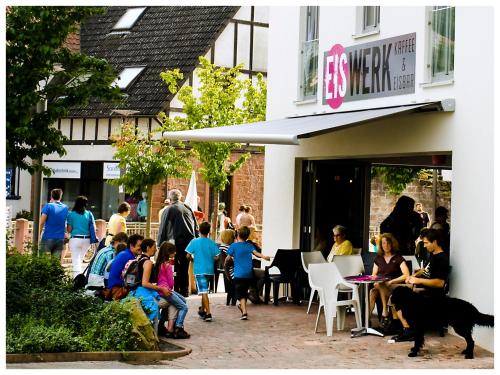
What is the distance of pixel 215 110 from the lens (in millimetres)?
31812

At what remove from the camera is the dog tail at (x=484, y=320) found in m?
12.8

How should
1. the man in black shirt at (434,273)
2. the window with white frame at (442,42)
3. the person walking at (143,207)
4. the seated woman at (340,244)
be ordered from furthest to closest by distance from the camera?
1. the person walking at (143,207)
2. the seated woman at (340,244)
3. the window with white frame at (442,42)
4. the man in black shirt at (434,273)

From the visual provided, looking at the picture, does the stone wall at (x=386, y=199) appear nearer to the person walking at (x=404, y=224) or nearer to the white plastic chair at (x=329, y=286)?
the person walking at (x=404, y=224)

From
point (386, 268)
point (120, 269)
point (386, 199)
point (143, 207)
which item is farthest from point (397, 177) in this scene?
point (120, 269)

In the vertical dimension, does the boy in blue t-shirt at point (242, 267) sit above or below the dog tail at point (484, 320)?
above

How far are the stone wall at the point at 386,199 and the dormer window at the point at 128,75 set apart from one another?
779 cm

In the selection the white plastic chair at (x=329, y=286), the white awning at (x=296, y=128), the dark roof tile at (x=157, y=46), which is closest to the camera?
the white awning at (x=296, y=128)

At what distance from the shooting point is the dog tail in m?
12.8

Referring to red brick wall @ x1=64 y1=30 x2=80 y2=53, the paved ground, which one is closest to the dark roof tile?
red brick wall @ x1=64 y1=30 x2=80 y2=53

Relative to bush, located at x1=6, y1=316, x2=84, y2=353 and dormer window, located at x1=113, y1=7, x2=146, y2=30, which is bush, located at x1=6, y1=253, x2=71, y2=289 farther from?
dormer window, located at x1=113, y1=7, x2=146, y2=30

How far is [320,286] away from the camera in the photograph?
48.3 feet

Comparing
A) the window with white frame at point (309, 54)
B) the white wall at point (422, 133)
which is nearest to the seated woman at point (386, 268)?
the white wall at point (422, 133)

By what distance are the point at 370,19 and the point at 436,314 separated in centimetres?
581

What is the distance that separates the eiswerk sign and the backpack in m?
4.55
